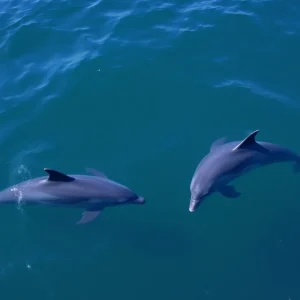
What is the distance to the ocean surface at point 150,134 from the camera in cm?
1316

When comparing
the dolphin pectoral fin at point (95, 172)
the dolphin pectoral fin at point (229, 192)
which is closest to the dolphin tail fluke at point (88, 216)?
the dolphin pectoral fin at point (95, 172)

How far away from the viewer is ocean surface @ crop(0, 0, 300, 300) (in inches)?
518

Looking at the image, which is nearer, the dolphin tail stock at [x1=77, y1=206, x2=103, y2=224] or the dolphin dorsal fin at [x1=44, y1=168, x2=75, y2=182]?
the dolphin dorsal fin at [x1=44, y1=168, x2=75, y2=182]

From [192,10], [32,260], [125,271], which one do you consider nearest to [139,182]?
[125,271]

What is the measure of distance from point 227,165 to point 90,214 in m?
4.72

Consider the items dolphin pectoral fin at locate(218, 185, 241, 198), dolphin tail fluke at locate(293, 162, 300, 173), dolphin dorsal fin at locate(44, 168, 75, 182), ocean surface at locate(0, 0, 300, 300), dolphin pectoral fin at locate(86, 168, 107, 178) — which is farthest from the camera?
dolphin tail fluke at locate(293, 162, 300, 173)

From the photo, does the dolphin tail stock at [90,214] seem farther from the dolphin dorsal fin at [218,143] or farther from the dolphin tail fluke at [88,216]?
the dolphin dorsal fin at [218,143]

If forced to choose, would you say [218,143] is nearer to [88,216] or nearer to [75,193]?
[88,216]

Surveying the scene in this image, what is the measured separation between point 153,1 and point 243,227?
1396cm

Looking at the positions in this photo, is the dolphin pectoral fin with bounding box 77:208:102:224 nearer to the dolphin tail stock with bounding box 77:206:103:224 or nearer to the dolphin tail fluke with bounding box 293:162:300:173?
the dolphin tail stock with bounding box 77:206:103:224

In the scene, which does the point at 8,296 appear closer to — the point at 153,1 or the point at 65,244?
the point at 65,244

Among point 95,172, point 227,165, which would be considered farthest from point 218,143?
point 95,172

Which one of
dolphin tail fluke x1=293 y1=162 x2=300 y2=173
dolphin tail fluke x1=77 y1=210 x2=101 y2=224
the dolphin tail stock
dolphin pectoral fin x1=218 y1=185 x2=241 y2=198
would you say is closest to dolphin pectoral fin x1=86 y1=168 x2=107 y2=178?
the dolphin tail stock

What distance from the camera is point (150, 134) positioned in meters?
16.6
